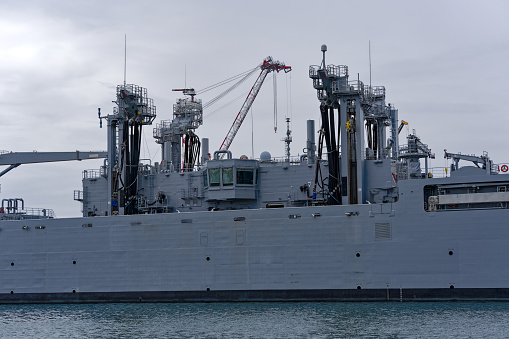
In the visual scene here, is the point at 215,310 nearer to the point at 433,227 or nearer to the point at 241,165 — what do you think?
the point at 241,165

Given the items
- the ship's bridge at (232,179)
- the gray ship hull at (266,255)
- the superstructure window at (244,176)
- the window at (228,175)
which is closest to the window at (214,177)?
the ship's bridge at (232,179)

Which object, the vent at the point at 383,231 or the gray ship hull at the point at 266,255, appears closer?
the gray ship hull at the point at 266,255

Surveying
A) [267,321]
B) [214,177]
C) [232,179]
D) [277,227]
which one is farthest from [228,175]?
[267,321]

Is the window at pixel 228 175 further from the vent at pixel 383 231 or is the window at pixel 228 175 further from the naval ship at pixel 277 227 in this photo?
the vent at pixel 383 231

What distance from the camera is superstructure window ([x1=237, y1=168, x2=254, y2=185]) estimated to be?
131 ft

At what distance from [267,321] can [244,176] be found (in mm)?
11807

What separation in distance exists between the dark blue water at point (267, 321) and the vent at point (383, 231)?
3.57m

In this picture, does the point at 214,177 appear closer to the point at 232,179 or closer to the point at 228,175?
the point at 228,175

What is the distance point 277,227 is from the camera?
37.4 m

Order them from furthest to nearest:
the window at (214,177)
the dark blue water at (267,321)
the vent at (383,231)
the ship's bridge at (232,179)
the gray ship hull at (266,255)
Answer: the window at (214,177) → the ship's bridge at (232,179) → the vent at (383,231) → the gray ship hull at (266,255) → the dark blue water at (267,321)

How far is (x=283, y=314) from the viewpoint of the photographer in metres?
32.5

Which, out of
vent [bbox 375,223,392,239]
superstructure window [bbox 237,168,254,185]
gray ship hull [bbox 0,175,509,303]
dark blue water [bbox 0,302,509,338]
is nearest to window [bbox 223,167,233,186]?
superstructure window [bbox 237,168,254,185]

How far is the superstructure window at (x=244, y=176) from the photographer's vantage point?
40.0 metres

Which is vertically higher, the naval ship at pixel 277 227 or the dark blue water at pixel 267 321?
the naval ship at pixel 277 227
